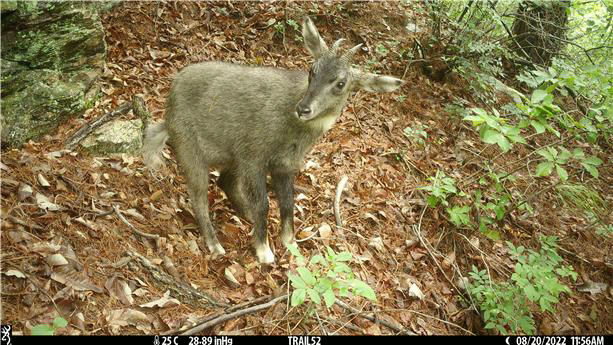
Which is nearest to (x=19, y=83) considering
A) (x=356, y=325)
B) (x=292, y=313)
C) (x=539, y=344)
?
(x=292, y=313)

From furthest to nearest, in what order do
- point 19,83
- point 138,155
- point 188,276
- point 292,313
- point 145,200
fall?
point 138,155 < point 145,200 < point 19,83 < point 188,276 < point 292,313

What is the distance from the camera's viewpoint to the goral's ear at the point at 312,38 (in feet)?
15.9

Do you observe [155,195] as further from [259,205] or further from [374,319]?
[374,319]

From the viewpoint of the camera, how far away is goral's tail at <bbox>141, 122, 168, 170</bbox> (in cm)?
525

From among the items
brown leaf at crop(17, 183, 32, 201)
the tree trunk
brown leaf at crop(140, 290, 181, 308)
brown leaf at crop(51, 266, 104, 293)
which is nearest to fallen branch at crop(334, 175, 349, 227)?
brown leaf at crop(140, 290, 181, 308)

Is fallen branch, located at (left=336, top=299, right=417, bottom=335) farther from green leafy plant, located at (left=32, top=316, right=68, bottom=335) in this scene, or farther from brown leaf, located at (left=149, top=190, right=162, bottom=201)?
brown leaf, located at (left=149, top=190, right=162, bottom=201)

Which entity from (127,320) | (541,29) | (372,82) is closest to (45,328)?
(127,320)

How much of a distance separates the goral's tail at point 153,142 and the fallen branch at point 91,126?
49cm

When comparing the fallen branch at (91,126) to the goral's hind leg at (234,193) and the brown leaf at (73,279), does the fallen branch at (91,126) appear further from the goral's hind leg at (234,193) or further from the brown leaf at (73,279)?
the brown leaf at (73,279)

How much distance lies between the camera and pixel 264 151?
4812mm

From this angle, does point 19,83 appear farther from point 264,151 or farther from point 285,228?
point 285,228

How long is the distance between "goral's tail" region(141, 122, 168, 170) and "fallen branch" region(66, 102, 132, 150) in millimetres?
493

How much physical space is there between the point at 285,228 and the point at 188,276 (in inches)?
50.1

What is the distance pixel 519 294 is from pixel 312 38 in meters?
3.64
